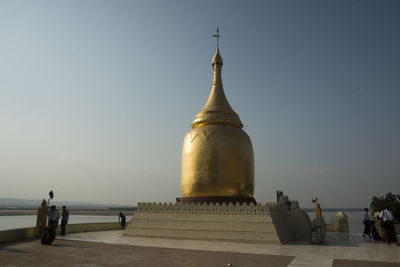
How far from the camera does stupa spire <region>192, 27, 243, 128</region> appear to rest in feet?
77.8

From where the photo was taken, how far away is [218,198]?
68.6 feet

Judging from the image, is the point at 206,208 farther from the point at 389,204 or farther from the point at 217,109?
the point at 389,204

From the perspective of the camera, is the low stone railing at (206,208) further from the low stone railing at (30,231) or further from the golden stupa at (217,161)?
the low stone railing at (30,231)

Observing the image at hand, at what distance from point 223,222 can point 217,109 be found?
940cm

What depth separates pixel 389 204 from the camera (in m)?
29.1

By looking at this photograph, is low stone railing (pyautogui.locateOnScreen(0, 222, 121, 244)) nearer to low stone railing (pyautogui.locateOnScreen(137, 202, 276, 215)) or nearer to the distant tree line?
low stone railing (pyautogui.locateOnScreen(137, 202, 276, 215))

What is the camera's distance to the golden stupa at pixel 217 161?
2133 centimetres

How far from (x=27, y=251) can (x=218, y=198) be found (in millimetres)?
11815

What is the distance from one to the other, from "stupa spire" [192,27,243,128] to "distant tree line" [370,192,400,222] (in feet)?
54.5

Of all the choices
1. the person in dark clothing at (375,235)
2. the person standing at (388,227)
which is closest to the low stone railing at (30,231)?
the person in dark clothing at (375,235)

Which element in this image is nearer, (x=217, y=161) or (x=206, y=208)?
(x=206, y=208)

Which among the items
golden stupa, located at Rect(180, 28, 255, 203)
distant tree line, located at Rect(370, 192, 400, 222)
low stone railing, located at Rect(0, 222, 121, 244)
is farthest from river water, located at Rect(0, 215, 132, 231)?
distant tree line, located at Rect(370, 192, 400, 222)

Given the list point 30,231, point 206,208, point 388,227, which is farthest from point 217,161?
point 30,231

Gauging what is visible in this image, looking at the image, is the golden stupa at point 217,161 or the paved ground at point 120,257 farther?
the golden stupa at point 217,161
